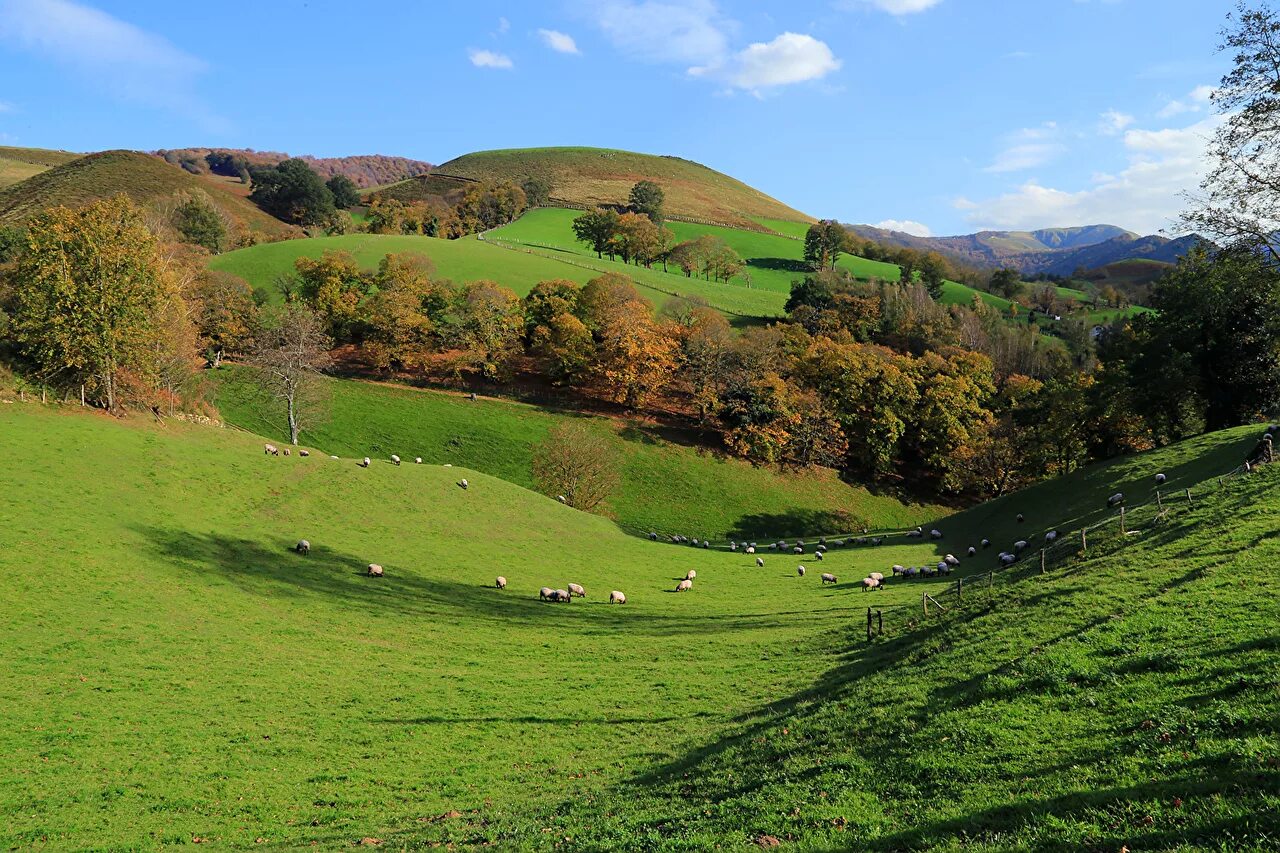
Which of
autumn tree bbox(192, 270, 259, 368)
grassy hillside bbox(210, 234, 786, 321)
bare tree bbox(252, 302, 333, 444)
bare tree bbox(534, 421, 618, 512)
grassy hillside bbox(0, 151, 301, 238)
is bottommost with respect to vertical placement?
bare tree bbox(534, 421, 618, 512)

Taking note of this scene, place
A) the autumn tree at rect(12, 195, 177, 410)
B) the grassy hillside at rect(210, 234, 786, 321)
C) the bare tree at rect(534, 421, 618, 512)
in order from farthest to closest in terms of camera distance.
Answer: the grassy hillside at rect(210, 234, 786, 321), the bare tree at rect(534, 421, 618, 512), the autumn tree at rect(12, 195, 177, 410)

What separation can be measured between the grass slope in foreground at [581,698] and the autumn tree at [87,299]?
941cm

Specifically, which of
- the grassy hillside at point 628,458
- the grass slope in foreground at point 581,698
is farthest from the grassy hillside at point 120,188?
the grass slope in foreground at point 581,698

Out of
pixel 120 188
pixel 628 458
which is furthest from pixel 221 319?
pixel 120 188

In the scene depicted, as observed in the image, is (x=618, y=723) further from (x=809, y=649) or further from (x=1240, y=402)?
(x=1240, y=402)

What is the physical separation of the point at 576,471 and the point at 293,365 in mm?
33159

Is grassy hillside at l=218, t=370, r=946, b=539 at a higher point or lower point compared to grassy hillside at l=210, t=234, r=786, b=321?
lower

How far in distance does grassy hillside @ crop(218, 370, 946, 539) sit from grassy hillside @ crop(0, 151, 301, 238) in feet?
346

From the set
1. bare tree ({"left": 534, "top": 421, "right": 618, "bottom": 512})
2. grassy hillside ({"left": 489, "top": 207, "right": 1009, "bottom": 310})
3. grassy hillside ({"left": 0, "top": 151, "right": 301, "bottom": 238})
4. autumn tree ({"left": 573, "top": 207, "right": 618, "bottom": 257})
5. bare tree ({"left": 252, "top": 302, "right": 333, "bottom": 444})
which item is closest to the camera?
bare tree ({"left": 252, "top": 302, "right": 333, "bottom": 444})

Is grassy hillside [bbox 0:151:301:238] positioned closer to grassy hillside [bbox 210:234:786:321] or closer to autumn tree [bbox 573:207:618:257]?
grassy hillside [bbox 210:234:786:321]

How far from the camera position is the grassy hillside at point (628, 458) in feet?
260

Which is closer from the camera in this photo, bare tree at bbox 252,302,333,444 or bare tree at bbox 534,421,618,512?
bare tree at bbox 252,302,333,444

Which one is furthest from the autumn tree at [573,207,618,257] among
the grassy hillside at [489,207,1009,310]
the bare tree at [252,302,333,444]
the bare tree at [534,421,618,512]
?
the bare tree at [534,421,618,512]

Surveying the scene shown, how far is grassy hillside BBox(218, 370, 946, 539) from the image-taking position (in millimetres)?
79250
